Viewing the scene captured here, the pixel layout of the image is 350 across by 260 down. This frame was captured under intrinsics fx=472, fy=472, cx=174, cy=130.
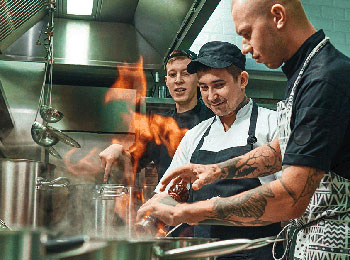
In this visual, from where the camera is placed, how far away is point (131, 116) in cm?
326

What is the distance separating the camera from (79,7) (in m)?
2.78

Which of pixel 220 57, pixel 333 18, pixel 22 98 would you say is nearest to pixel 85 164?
pixel 22 98

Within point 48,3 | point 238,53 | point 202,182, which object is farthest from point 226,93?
point 48,3

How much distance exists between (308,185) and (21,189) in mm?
1843

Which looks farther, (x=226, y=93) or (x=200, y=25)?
(x=200, y=25)

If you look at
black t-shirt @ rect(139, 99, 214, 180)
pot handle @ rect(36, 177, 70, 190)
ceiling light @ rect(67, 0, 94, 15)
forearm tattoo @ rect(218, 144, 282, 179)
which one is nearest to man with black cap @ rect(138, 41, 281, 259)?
forearm tattoo @ rect(218, 144, 282, 179)

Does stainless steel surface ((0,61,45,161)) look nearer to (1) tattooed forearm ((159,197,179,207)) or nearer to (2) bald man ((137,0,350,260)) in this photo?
(2) bald man ((137,0,350,260))

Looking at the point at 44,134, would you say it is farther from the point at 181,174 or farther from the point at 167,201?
the point at 167,201

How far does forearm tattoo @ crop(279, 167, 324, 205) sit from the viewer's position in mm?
896

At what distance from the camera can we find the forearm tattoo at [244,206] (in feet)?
3.12

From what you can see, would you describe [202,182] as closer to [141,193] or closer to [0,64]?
[141,193]

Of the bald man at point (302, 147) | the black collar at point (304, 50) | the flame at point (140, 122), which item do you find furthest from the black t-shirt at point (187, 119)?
the black collar at point (304, 50)

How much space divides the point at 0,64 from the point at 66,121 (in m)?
0.55

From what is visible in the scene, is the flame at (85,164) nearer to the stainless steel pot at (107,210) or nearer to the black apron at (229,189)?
the stainless steel pot at (107,210)
